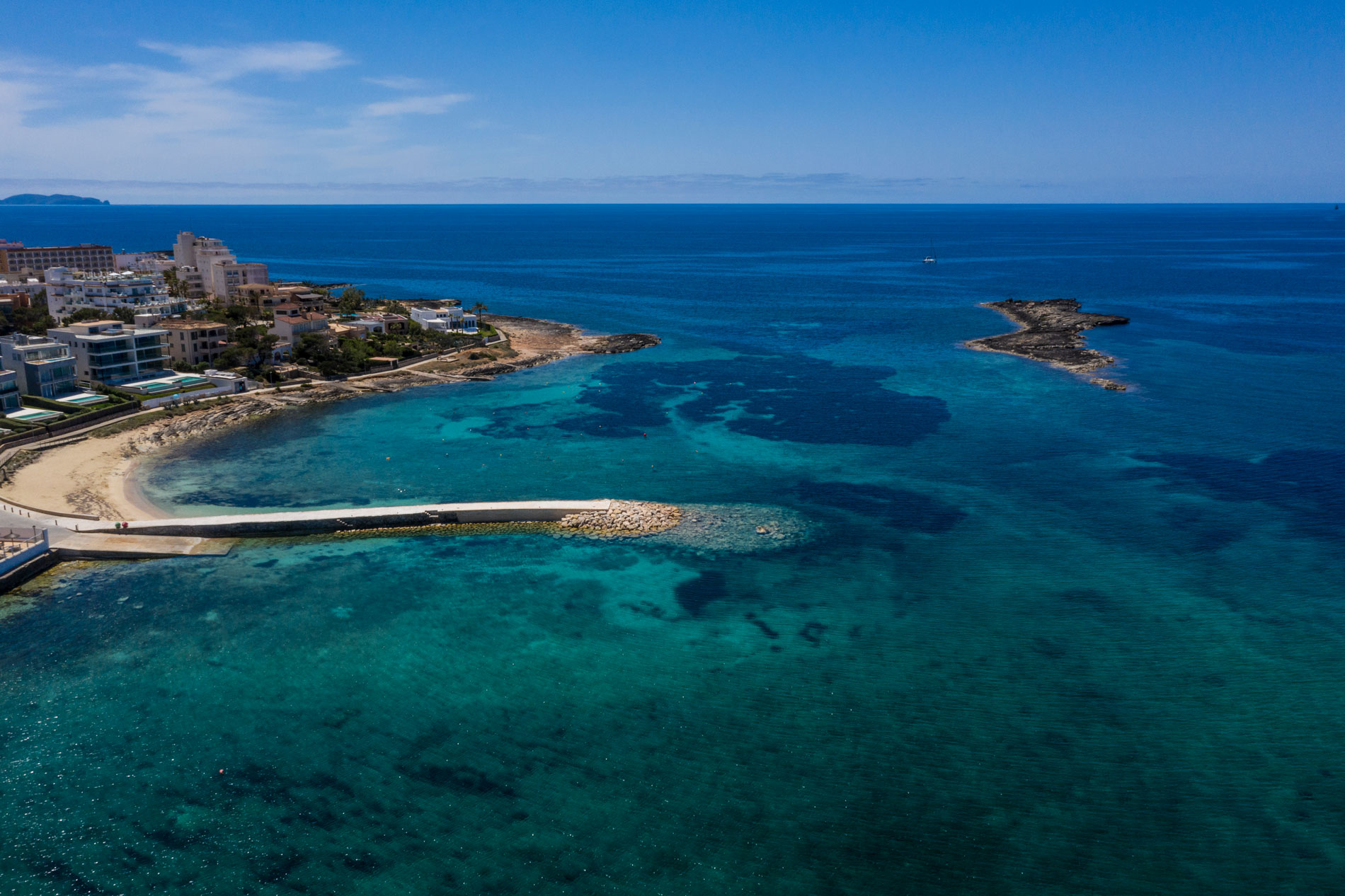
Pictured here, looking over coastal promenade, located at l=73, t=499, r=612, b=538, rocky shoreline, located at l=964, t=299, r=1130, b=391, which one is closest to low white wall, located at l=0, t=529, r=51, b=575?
coastal promenade, located at l=73, t=499, r=612, b=538

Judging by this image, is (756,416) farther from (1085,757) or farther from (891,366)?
(1085,757)

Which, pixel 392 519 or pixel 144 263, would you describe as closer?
pixel 392 519

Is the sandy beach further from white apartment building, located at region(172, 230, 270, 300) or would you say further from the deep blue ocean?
white apartment building, located at region(172, 230, 270, 300)

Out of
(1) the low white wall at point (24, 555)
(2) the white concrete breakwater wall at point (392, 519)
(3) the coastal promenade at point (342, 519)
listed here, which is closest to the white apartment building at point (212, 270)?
(3) the coastal promenade at point (342, 519)

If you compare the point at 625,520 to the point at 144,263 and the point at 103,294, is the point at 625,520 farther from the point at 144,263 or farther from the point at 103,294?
the point at 144,263

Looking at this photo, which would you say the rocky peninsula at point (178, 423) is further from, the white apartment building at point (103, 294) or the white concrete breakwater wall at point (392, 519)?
the white apartment building at point (103, 294)

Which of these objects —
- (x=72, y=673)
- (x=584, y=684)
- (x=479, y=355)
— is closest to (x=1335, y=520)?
(x=584, y=684)

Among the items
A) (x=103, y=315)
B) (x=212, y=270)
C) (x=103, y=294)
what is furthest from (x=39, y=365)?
(x=212, y=270)
